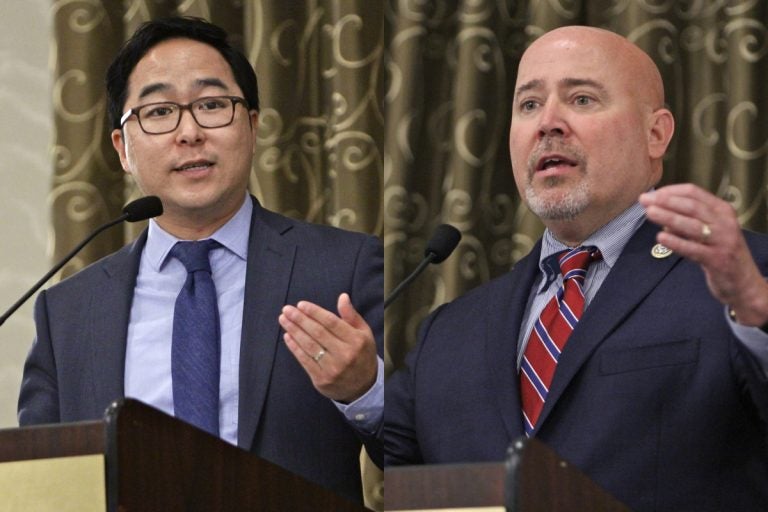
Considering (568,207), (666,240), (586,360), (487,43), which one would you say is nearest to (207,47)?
(487,43)

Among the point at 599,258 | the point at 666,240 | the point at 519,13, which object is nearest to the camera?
the point at 666,240

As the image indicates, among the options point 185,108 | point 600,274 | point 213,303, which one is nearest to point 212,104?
point 185,108

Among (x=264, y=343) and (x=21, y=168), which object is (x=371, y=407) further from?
(x=21, y=168)

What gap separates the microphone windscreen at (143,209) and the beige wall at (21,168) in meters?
0.15

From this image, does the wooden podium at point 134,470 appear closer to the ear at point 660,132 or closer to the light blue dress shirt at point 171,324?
the light blue dress shirt at point 171,324

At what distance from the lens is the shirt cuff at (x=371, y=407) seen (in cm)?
176

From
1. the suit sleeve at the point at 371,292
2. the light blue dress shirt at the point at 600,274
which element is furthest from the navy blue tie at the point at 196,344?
the light blue dress shirt at the point at 600,274

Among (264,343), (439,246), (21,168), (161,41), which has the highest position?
(161,41)

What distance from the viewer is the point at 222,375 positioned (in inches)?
70.1

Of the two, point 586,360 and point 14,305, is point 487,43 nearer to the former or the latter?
point 586,360

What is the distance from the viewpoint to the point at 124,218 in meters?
1.88

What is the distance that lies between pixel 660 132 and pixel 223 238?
69 cm

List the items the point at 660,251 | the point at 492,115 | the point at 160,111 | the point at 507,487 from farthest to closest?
the point at 160,111 < the point at 492,115 < the point at 660,251 < the point at 507,487

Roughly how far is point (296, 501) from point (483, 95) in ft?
1.96
